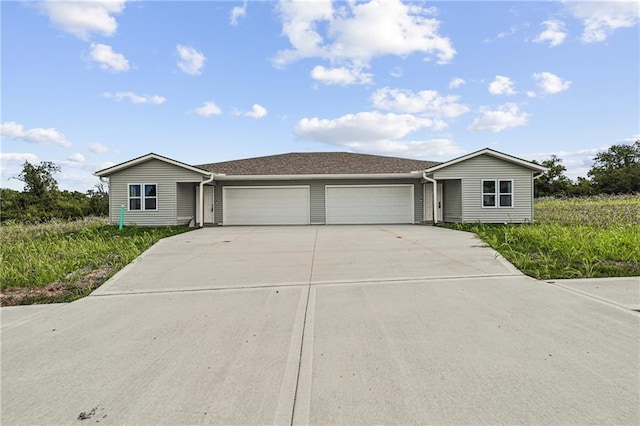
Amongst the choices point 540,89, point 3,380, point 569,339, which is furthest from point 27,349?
point 540,89

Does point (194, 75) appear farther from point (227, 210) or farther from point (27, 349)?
point (27, 349)

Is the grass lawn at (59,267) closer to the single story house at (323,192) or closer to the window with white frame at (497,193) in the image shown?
the single story house at (323,192)

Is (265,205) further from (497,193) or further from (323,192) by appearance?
(497,193)

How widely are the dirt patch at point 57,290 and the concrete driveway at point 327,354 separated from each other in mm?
345

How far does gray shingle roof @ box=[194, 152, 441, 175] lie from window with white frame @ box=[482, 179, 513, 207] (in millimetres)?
2994

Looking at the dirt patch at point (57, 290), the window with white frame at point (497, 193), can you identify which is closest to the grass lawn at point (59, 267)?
the dirt patch at point (57, 290)

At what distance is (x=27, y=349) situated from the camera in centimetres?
351

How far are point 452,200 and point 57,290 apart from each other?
15313 millimetres

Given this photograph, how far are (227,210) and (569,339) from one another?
15.6 meters

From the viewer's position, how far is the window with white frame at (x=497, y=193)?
15492 millimetres

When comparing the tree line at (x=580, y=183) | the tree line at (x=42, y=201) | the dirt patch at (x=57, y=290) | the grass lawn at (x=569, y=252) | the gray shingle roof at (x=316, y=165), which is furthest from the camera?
the tree line at (x=580, y=183)

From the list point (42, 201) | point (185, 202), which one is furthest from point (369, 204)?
point (42, 201)

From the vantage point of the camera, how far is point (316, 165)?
1838 cm

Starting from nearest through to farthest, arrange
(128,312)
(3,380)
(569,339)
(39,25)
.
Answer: (3,380), (569,339), (128,312), (39,25)
